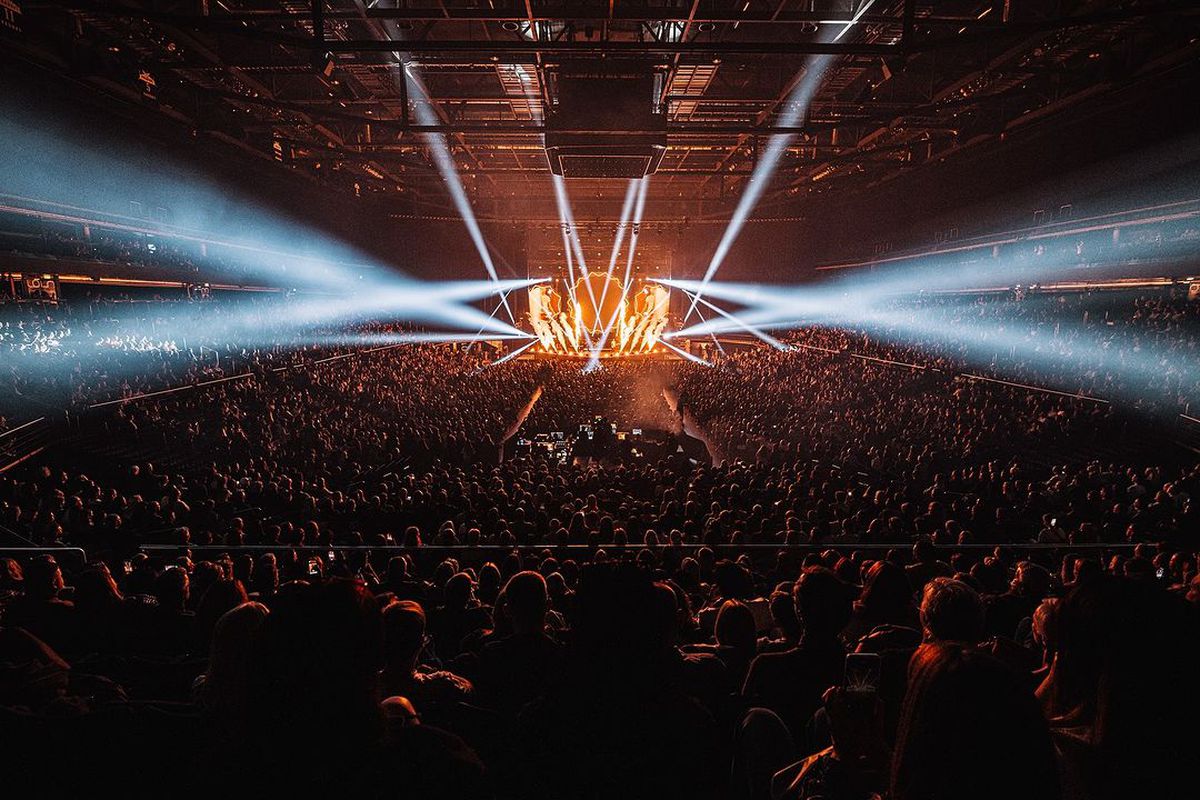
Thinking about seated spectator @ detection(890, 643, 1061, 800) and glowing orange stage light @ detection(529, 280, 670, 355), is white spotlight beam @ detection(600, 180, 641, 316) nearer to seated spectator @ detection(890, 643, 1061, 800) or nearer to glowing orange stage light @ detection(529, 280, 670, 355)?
glowing orange stage light @ detection(529, 280, 670, 355)

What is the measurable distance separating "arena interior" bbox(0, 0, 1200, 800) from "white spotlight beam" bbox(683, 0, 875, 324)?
245mm

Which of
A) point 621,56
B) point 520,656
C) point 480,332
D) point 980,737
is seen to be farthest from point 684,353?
point 980,737

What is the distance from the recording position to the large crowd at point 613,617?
1414mm

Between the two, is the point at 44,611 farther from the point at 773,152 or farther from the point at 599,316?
the point at 599,316

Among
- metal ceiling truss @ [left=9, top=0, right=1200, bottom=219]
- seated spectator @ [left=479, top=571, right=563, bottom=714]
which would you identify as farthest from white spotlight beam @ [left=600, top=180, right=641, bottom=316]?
seated spectator @ [left=479, top=571, right=563, bottom=714]

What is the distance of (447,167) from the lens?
21.5 meters

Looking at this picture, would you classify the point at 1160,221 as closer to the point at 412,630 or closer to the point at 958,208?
the point at 958,208

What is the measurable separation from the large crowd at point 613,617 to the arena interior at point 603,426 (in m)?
0.01

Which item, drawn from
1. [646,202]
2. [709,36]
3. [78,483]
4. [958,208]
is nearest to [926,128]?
[958,208]

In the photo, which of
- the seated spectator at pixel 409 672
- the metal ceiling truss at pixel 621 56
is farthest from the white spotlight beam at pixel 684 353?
the seated spectator at pixel 409 672

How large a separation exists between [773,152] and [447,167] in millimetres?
10403

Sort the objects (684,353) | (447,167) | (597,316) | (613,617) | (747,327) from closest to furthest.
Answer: (613,617) → (447,167) → (747,327) → (684,353) → (597,316)

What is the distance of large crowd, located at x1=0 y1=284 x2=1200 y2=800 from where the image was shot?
4.64 ft

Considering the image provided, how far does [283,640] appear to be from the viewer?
1.42 metres
